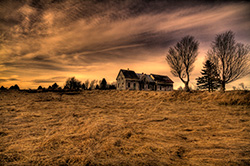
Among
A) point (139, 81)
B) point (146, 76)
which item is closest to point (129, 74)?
point (139, 81)

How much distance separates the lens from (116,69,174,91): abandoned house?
2984 cm

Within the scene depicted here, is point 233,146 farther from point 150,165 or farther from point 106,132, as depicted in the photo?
point 106,132

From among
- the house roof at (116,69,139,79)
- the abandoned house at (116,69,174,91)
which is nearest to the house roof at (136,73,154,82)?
the abandoned house at (116,69,174,91)

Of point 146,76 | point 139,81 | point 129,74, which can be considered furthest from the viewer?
point 146,76

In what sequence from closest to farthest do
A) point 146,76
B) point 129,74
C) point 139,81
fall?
point 129,74, point 139,81, point 146,76

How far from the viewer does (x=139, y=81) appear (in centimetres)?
3195

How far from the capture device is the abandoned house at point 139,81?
29844 mm

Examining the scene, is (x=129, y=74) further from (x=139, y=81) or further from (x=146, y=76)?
(x=146, y=76)

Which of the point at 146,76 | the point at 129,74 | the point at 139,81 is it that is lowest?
the point at 139,81

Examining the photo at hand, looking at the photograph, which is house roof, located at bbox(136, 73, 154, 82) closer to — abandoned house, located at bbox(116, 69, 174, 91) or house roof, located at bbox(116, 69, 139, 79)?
abandoned house, located at bbox(116, 69, 174, 91)

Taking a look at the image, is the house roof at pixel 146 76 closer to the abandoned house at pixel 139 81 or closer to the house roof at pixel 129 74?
the abandoned house at pixel 139 81

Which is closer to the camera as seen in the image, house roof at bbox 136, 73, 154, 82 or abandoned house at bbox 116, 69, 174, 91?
abandoned house at bbox 116, 69, 174, 91

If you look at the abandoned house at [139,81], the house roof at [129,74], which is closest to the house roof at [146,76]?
the abandoned house at [139,81]

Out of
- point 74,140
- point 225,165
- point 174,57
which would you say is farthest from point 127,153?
point 174,57
